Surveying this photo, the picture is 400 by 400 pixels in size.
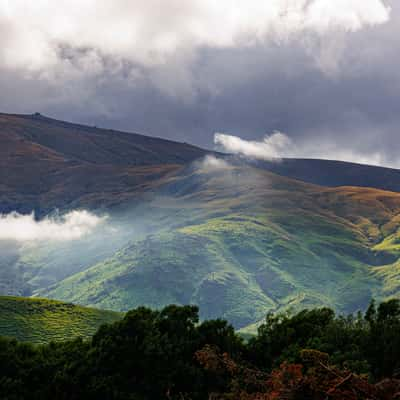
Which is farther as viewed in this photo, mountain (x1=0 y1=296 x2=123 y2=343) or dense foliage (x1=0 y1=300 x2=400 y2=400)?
mountain (x1=0 y1=296 x2=123 y2=343)

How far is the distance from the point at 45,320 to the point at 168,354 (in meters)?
70.6

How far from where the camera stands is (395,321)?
134ft

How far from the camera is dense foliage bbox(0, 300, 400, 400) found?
38.4m

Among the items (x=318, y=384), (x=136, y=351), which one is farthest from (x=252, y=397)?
(x=136, y=351)

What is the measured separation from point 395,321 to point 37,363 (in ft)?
88.1

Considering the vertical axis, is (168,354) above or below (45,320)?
above

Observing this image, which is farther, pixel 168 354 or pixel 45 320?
pixel 45 320

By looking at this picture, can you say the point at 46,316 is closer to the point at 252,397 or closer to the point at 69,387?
the point at 69,387

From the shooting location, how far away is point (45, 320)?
107m

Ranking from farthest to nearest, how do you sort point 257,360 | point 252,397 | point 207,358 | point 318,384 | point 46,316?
point 46,316
point 257,360
point 207,358
point 252,397
point 318,384

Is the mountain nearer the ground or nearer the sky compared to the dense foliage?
nearer the ground

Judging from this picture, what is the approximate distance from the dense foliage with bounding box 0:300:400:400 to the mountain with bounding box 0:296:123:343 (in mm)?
54783

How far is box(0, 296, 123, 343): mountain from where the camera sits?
9769 centimetres

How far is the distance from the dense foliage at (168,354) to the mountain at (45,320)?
54.8m
